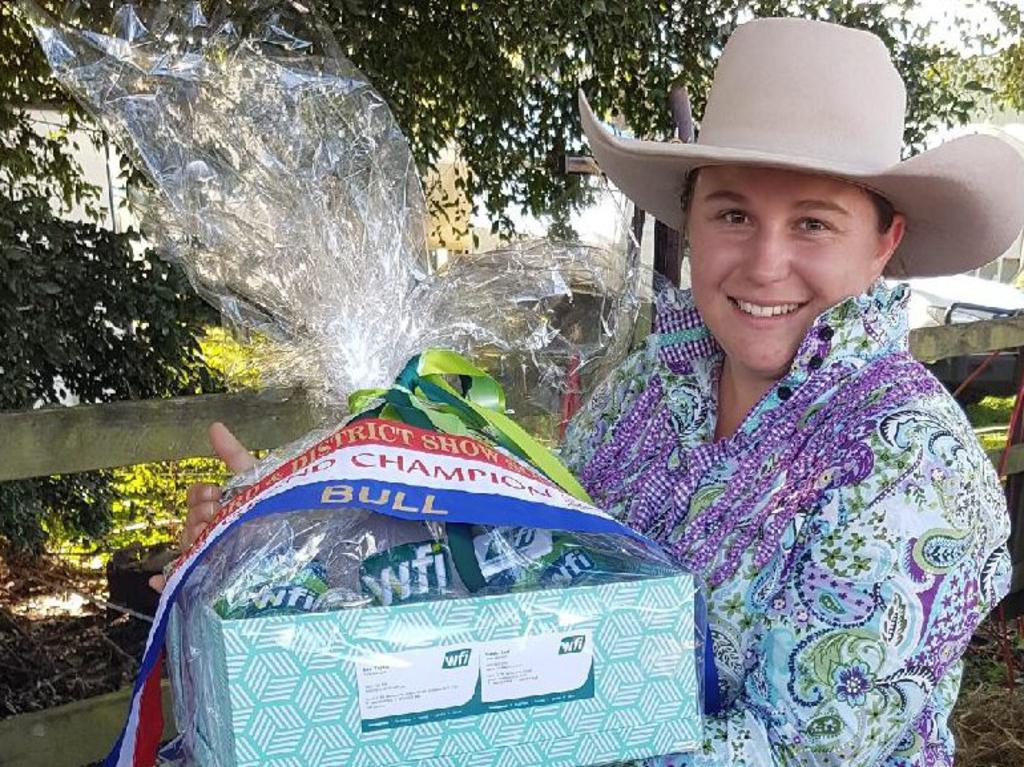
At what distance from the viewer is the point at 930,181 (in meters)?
1.46

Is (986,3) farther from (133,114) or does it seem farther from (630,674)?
(630,674)

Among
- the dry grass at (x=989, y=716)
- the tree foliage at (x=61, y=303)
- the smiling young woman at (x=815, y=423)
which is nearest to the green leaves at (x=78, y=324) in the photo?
the tree foliage at (x=61, y=303)

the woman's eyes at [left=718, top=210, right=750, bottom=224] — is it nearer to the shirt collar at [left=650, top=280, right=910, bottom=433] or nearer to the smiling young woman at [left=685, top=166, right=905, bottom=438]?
the smiling young woman at [left=685, top=166, right=905, bottom=438]

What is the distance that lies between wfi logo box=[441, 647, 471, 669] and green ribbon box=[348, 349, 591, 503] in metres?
0.32

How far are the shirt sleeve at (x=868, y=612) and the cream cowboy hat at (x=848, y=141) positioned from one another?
38 centimetres

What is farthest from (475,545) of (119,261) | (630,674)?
(119,261)

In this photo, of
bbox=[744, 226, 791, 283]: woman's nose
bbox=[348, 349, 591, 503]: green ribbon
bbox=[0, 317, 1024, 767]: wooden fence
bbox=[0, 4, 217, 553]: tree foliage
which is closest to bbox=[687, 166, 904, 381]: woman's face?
bbox=[744, 226, 791, 283]: woman's nose

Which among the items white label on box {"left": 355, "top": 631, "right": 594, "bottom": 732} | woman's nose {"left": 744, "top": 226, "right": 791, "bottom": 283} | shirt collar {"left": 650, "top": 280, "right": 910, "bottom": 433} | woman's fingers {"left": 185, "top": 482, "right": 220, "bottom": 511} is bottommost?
white label on box {"left": 355, "top": 631, "right": 594, "bottom": 732}

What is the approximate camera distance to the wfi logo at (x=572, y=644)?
1062 mm

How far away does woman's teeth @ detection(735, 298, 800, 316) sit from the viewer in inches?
58.0

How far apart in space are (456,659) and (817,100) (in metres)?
0.96

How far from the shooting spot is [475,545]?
3.75 ft

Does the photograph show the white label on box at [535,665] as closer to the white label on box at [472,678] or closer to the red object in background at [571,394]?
the white label on box at [472,678]

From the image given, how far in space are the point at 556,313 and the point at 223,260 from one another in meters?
0.61
